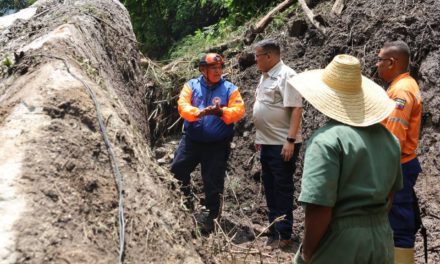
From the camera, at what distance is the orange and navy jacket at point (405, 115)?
4148 mm

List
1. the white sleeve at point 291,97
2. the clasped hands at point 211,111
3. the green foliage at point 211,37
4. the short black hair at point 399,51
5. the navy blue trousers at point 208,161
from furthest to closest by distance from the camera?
the green foliage at point 211,37 → the navy blue trousers at point 208,161 → the clasped hands at point 211,111 → the white sleeve at point 291,97 → the short black hair at point 399,51

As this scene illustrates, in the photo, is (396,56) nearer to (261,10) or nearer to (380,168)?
(380,168)

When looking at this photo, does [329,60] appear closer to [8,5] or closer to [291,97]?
[291,97]

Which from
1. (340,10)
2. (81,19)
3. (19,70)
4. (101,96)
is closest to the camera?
(101,96)

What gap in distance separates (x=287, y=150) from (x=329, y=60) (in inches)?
86.2

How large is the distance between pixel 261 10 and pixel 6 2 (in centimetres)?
1617

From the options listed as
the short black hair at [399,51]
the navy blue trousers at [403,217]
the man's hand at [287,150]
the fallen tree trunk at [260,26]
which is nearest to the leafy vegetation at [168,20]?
the fallen tree trunk at [260,26]

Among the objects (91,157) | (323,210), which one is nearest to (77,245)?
(91,157)

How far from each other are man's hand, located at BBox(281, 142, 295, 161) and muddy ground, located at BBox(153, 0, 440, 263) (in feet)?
2.84

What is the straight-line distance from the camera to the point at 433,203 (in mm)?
5457

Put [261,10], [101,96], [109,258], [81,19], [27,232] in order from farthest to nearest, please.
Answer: [261,10], [81,19], [101,96], [109,258], [27,232]

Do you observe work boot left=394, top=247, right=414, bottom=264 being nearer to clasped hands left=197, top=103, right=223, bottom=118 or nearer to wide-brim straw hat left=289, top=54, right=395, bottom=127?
wide-brim straw hat left=289, top=54, right=395, bottom=127

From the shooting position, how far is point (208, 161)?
576 centimetres

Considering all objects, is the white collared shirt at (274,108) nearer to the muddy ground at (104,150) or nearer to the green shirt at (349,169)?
the muddy ground at (104,150)
